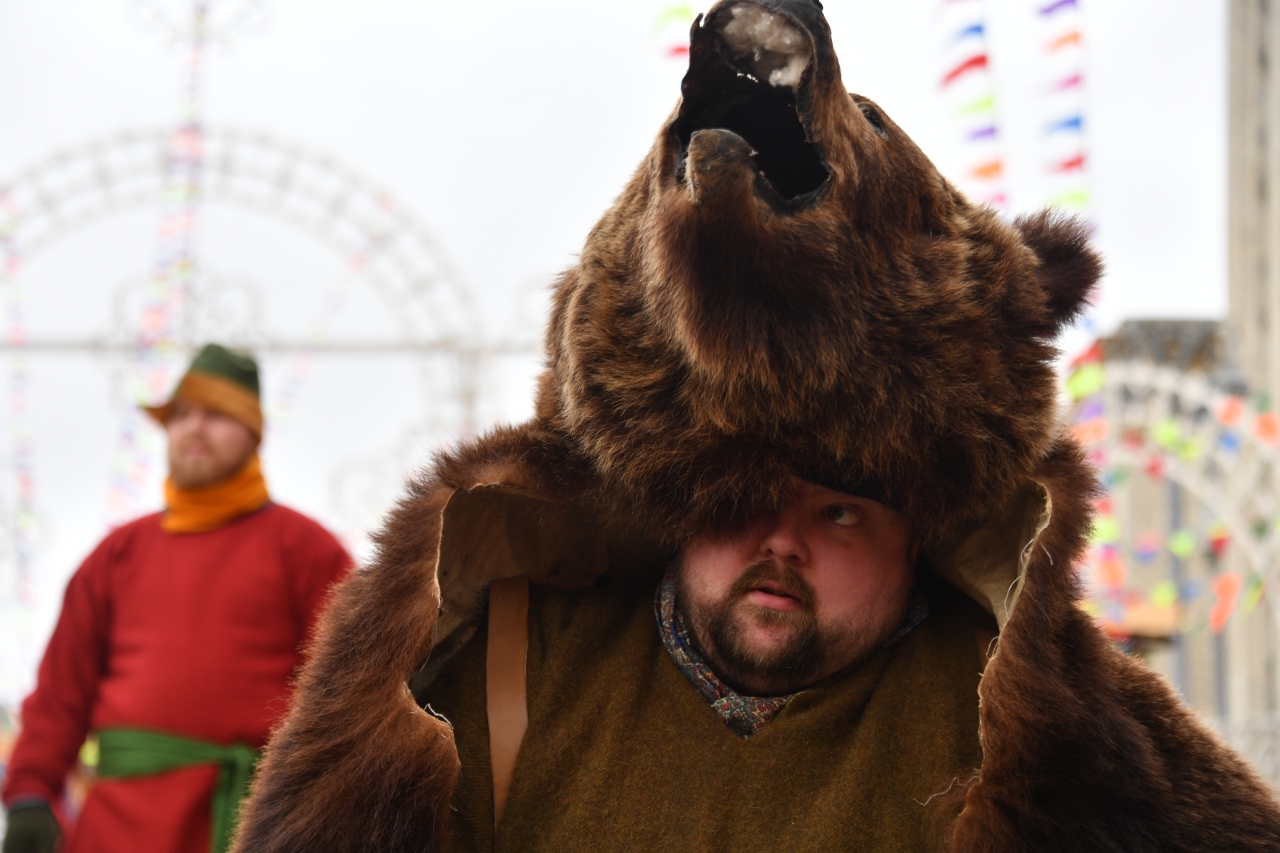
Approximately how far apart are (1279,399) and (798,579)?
17861mm

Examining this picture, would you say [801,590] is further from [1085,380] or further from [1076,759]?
[1085,380]

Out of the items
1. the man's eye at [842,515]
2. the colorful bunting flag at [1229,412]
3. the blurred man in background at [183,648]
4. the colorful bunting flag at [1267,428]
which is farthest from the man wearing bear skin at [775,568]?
the colorful bunting flag at [1267,428]

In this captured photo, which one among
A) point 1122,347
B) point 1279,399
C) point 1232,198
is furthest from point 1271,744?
point 1232,198

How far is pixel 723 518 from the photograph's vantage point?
1.49 metres

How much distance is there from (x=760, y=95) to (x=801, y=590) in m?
0.60

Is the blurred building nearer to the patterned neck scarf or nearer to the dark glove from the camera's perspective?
the patterned neck scarf

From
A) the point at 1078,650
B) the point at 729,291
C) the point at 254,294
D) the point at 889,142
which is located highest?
the point at 254,294

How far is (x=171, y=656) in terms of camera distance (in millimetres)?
2475

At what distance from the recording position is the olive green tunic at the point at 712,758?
1.40 meters

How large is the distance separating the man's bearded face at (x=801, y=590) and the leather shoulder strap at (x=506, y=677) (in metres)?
0.25

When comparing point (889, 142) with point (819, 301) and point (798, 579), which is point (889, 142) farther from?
point (798, 579)

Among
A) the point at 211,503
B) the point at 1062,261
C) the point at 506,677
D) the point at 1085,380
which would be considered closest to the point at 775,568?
the point at 506,677

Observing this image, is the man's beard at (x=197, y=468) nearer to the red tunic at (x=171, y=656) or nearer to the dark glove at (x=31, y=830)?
the red tunic at (x=171, y=656)

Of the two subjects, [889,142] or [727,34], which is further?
[889,142]
